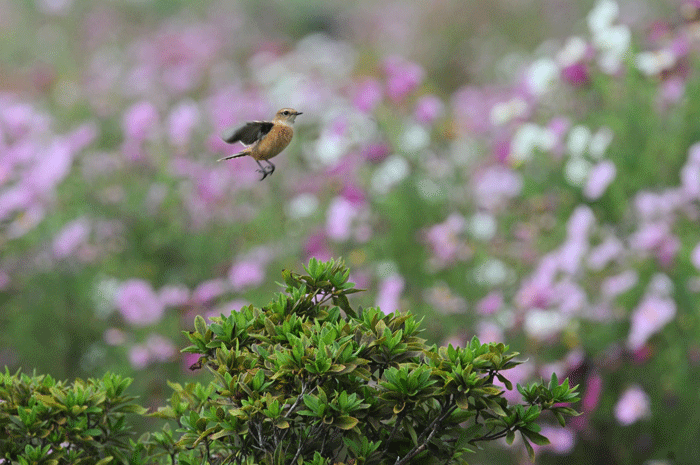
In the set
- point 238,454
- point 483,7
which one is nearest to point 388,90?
point 238,454

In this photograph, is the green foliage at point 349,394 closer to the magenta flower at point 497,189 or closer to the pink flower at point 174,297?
the pink flower at point 174,297

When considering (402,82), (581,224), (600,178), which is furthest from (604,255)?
(402,82)

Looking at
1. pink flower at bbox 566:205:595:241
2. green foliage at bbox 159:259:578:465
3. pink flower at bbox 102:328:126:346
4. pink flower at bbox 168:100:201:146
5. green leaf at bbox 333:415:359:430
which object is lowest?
green leaf at bbox 333:415:359:430

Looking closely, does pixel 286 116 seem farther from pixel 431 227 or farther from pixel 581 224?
pixel 431 227

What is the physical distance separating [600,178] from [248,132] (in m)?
2.76

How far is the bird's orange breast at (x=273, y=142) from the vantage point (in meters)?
1.31

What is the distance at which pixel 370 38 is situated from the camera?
39.0 feet

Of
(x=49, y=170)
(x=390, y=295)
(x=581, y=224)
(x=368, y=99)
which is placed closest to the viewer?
(x=390, y=295)

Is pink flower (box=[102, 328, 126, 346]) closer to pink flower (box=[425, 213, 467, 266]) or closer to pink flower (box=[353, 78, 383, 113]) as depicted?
pink flower (box=[425, 213, 467, 266])

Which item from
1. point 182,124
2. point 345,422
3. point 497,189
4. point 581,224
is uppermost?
point 182,124

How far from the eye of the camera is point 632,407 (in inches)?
120

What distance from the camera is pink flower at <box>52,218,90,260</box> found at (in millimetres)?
4023

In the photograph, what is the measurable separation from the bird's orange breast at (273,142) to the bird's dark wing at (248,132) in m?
0.02

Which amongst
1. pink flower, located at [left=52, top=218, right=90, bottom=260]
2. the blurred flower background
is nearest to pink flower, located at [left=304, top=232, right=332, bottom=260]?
the blurred flower background
